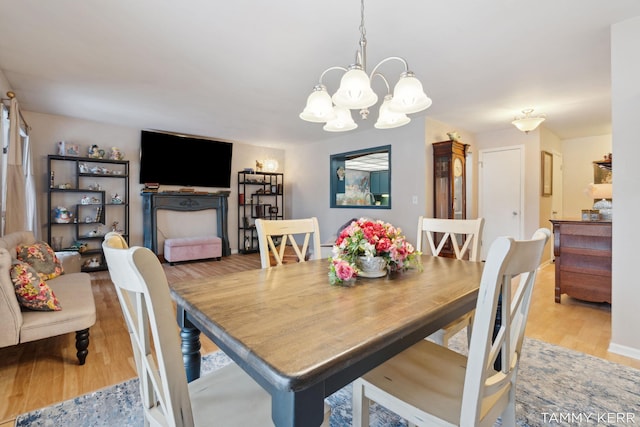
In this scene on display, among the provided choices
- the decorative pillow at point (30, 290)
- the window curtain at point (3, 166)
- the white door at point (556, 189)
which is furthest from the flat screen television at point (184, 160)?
the white door at point (556, 189)

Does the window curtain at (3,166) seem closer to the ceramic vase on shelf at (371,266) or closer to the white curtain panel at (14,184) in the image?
the white curtain panel at (14,184)

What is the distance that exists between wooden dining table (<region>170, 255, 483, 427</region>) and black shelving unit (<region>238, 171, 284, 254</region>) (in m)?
5.11

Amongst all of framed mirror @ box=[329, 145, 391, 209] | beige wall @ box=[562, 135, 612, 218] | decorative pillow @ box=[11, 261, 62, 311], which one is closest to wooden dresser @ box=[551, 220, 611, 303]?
framed mirror @ box=[329, 145, 391, 209]

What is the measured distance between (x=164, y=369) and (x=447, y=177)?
442cm

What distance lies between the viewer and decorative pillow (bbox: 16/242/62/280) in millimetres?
2471

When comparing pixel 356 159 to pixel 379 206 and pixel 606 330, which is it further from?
pixel 606 330

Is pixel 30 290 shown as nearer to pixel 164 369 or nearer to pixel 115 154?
pixel 164 369

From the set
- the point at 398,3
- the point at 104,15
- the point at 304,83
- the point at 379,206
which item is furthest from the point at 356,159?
the point at 104,15

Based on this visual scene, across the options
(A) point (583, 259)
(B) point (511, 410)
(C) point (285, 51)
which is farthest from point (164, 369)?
(A) point (583, 259)

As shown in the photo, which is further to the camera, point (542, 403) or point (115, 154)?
point (115, 154)

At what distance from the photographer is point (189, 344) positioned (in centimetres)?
114

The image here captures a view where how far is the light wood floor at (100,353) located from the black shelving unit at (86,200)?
1781 millimetres

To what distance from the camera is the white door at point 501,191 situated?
491 cm

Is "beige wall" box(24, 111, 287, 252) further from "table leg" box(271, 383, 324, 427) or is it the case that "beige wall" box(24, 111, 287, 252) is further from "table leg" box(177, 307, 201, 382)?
"table leg" box(271, 383, 324, 427)
